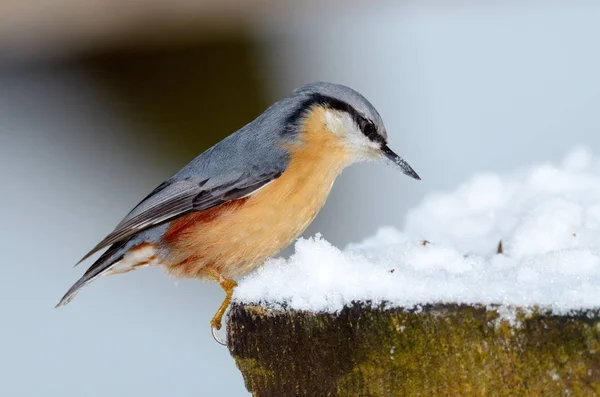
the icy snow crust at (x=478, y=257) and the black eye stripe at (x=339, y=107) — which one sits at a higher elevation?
the black eye stripe at (x=339, y=107)

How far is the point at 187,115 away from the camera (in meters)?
5.73

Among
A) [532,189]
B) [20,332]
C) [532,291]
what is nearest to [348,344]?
[532,291]

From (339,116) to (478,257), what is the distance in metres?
0.93

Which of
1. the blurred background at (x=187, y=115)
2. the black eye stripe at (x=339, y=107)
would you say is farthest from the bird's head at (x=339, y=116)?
the blurred background at (x=187, y=115)

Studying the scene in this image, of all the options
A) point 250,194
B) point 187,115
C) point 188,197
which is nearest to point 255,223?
point 250,194

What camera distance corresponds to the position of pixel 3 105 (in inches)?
259

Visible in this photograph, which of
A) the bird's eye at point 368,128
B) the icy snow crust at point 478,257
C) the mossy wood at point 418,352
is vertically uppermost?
the bird's eye at point 368,128

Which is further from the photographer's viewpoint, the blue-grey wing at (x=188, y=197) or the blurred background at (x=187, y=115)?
the blurred background at (x=187, y=115)

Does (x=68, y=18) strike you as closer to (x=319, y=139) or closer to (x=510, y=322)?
(x=319, y=139)

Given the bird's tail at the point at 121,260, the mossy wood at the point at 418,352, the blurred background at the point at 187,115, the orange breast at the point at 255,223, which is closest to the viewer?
the mossy wood at the point at 418,352

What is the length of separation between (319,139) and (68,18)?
134 inches

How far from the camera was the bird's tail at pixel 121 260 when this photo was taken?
8.98ft

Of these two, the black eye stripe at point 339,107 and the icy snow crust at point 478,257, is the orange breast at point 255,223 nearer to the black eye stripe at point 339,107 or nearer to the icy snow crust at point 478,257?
the black eye stripe at point 339,107

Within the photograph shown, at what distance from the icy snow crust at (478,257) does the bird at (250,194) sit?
1.01ft
